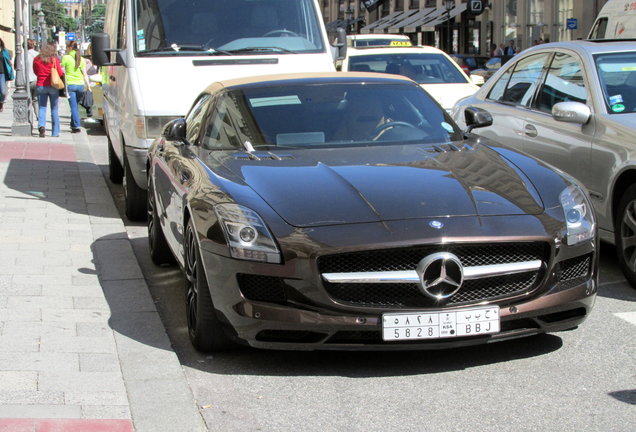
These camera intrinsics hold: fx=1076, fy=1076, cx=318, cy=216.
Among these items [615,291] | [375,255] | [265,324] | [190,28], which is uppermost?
[190,28]

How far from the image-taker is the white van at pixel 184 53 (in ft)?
32.9

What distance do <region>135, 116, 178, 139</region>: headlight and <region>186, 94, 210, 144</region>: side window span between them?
2.20 meters

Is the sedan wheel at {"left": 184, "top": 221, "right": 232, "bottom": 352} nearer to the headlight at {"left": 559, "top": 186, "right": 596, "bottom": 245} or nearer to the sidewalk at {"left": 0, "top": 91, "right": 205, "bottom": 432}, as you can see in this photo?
the sidewalk at {"left": 0, "top": 91, "right": 205, "bottom": 432}

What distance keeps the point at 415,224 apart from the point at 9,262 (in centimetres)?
371

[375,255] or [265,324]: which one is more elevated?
[375,255]

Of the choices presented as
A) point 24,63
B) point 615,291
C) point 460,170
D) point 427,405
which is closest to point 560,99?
point 615,291

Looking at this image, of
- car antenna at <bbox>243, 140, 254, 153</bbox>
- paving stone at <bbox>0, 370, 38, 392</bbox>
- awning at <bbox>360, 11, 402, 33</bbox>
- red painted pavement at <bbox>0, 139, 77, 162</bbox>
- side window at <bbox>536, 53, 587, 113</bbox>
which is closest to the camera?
paving stone at <bbox>0, 370, 38, 392</bbox>

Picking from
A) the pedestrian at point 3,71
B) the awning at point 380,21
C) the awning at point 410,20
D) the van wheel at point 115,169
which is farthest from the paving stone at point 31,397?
the awning at point 380,21

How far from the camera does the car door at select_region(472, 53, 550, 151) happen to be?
8.73m

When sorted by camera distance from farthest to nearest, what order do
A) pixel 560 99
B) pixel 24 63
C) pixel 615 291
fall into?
pixel 24 63
pixel 560 99
pixel 615 291

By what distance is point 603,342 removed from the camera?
5.75 metres

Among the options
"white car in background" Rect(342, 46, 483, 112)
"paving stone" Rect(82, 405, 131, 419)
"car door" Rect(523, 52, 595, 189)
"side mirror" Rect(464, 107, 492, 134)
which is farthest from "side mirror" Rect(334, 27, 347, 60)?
"paving stone" Rect(82, 405, 131, 419)

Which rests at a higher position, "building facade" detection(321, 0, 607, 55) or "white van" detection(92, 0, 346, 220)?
"white van" detection(92, 0, 346, 220)

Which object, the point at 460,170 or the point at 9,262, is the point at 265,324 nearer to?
the point at 460,170
